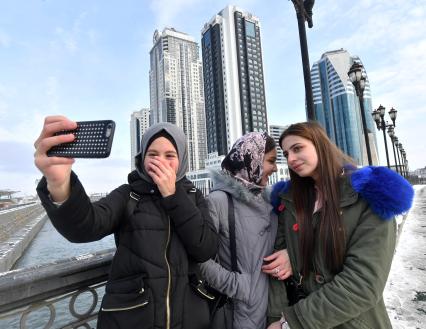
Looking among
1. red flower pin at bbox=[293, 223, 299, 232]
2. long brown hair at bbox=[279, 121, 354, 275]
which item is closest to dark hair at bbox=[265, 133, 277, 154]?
long brown hair at bbox=[279, 121, 354, 275]

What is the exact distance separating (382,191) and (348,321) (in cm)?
73

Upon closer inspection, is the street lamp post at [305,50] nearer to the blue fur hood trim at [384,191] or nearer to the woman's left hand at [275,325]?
the blue fur hood trim at [384,191]

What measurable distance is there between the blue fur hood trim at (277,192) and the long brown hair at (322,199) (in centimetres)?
8

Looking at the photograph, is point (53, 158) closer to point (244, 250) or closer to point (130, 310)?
point (130, 310)

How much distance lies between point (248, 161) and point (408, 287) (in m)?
3.77

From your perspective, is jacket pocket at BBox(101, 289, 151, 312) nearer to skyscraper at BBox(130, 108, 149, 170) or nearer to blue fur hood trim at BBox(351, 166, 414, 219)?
blue fur hood trim at BBox(351, 166, 414, 219)

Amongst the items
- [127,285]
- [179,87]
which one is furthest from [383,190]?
[179,87]

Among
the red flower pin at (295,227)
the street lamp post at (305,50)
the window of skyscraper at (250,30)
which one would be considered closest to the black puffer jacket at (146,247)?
the red flower pin at (295,227)

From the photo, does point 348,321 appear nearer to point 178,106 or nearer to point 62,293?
point 62,293

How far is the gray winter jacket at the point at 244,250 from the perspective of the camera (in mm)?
1677

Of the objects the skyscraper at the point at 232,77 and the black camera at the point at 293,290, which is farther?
the skyscraper at the point at 232,77

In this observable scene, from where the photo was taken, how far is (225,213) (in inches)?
71.6

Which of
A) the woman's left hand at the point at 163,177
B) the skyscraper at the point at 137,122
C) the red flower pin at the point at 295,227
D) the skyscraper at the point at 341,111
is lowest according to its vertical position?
the red flower pin at the point at 295,227

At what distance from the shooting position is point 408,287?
156 inches
